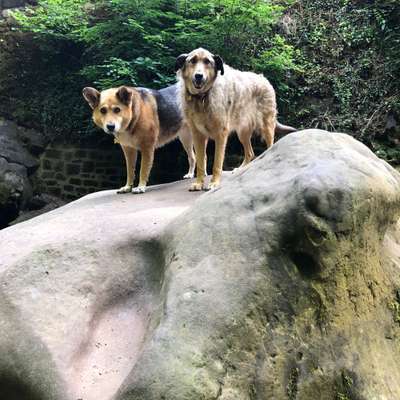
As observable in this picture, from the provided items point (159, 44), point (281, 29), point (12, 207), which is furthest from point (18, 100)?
point (281, 29)

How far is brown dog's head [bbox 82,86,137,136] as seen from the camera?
227 inches

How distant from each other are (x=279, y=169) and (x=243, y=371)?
145 centimetres

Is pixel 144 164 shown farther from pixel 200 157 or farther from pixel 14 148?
pixel 14 148

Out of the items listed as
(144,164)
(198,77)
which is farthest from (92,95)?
(198,77)

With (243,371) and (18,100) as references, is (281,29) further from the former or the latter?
(243,371)

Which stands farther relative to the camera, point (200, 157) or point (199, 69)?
point (200, 157)

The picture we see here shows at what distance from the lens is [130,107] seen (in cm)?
600

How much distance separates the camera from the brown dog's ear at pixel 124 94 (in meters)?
5.87

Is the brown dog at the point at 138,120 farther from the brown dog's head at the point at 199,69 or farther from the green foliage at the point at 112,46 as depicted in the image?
the green foliage at the point at 112,46

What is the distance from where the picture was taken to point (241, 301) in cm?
278

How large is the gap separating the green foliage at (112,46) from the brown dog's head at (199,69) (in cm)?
442

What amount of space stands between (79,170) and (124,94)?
242 inches

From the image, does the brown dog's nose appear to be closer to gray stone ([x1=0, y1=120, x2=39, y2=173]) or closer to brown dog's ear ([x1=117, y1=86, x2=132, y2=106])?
brown dog's ear ([x1=117, y1=86, x2=132, y2=106])

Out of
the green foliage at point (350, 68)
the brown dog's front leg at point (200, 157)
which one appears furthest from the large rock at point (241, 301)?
the green foliage at point (350, 68)
